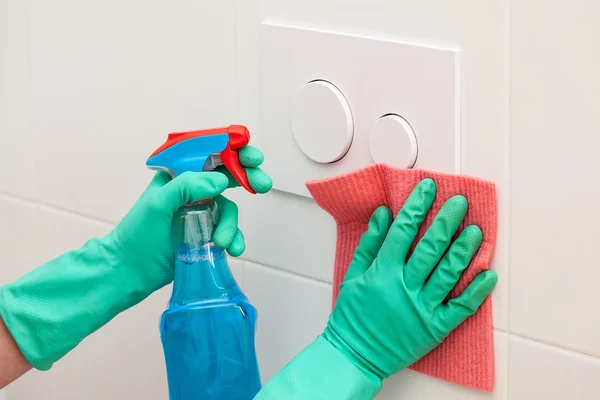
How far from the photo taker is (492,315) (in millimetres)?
828

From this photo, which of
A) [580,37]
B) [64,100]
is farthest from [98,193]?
[580,37]

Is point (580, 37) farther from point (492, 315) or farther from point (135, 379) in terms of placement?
point (135, 379)

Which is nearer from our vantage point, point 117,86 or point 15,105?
point 117,86

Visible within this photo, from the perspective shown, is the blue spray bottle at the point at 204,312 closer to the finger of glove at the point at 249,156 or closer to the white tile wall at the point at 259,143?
the finger of glove at the point at 249,156

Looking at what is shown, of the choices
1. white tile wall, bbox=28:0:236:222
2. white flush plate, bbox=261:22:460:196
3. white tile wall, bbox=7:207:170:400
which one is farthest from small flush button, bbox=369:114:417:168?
white tile wall, bbox=7:207:170:400

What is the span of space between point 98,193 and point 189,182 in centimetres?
42

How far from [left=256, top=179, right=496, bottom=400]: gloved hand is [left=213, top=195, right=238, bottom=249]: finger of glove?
130mm

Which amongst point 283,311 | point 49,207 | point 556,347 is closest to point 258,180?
point 283,311

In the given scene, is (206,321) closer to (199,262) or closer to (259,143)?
(199,262)

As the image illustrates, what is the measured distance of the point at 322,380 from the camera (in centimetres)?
86

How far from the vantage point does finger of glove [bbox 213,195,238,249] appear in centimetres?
87

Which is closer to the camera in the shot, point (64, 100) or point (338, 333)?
point (338, 333)

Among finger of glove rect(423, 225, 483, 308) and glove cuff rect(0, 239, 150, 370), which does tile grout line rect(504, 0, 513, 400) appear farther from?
glove cuff rect(0, 239, 150, 370)

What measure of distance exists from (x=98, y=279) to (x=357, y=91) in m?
0.36
